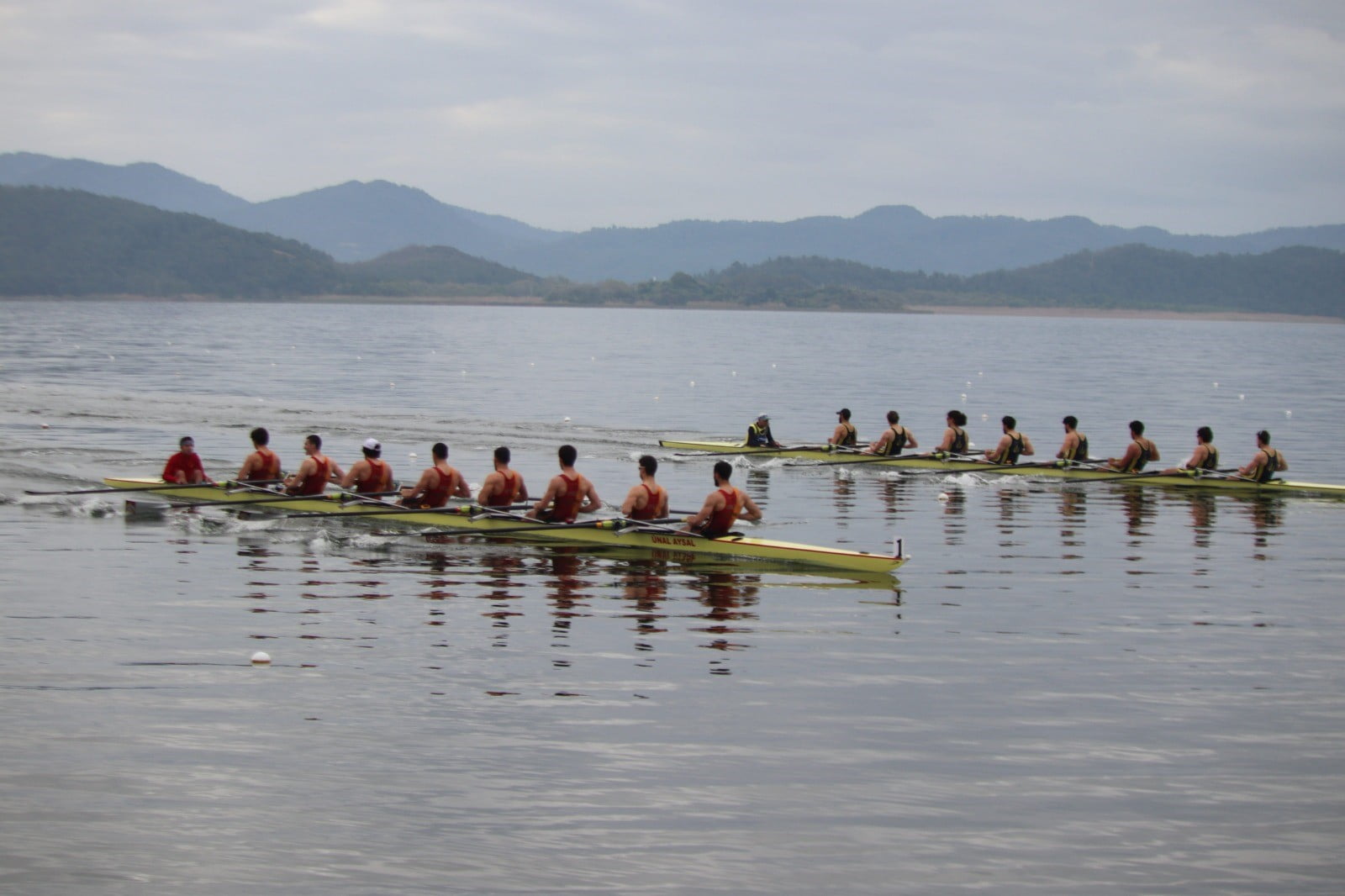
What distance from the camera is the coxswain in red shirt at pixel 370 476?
2308 cm

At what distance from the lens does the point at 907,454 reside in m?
34.0

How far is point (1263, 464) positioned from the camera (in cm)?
3002

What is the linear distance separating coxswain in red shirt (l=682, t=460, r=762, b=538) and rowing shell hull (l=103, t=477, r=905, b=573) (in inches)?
5.5

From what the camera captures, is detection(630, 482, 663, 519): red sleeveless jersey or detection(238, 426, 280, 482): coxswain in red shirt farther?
detection(238, 426, 280, 482): coxswain in red shirt

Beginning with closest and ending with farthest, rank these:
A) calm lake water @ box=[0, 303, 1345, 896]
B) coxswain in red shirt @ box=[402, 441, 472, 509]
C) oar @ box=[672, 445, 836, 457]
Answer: calm lake water @ box=[0, 303, 1345, 896], coxswain in red shirt @ box=[402, 441, 472, 509], oar @ box=[672, 445, 836, 457]

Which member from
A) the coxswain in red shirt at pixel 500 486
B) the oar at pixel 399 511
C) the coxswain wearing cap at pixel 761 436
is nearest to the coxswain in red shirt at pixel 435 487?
the oar at pixel 399 511

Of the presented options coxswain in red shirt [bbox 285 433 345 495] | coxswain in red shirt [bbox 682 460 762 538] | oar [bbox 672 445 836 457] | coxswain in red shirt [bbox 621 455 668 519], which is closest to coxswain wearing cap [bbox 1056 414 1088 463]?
oar [bbox 672 445 836 457]

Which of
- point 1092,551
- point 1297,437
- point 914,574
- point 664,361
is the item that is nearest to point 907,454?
point 1092,551

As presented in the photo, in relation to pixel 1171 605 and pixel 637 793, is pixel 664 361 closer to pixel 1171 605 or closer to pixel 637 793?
pixel 1171 605

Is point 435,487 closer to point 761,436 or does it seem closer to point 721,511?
point 721,511

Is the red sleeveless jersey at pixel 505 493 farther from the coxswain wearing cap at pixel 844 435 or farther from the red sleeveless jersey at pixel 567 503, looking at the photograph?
the coxswain wearing cap at pixel 844 435

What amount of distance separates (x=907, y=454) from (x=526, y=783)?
23.7m

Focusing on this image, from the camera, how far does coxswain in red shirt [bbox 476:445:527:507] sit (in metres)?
22.0

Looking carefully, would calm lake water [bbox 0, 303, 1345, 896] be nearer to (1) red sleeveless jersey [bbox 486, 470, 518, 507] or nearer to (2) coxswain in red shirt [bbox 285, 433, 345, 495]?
(2) coxswain in red shirt [bbox 285, 433, 345, 495]
